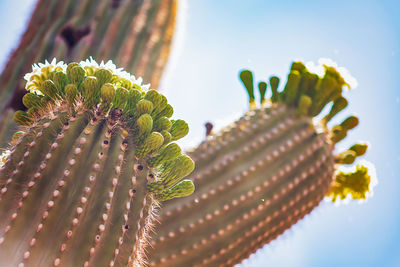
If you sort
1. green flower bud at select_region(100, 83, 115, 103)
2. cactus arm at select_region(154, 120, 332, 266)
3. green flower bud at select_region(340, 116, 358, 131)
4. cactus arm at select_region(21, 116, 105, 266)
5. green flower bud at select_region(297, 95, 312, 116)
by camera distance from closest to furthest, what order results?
cactus arm at select_region(21, 116, 105, 266), green flower bud at select_region(100, 83, 115, 103), cactus arm at select_region(154, 120, 332, 266), green flower bud at select_region(297, 95, 312, 116), green flower bud at select_region(340, 116, 358, 131)

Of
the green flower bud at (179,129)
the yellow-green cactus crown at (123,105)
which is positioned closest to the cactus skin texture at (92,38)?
the yellow-green cactus crown at (123,105)

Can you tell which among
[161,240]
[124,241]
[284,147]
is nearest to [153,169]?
[124,241]

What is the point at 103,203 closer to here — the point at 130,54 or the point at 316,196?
the point at 316,196

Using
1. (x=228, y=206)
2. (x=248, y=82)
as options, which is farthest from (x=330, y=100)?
(x=228, y=206)

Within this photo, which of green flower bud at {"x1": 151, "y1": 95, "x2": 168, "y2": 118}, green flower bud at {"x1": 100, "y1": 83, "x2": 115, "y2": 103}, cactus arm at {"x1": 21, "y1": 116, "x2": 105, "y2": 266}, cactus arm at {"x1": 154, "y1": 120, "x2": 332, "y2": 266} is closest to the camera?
cactus arm at {"x1": 21, "y1": 116, "x2": 105, "y2": 266}

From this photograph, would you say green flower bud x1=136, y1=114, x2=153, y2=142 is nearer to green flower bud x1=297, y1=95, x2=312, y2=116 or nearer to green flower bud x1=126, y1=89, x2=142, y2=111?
green flower bud x1=126, y1=89, x2=142, y2=111

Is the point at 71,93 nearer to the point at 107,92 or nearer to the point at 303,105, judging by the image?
the point at 107,92

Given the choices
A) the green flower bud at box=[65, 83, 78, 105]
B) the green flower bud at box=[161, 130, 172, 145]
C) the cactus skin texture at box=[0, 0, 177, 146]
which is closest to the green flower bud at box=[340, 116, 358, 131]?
the cactus skin texture at box=[0, 0, 177, 146]
